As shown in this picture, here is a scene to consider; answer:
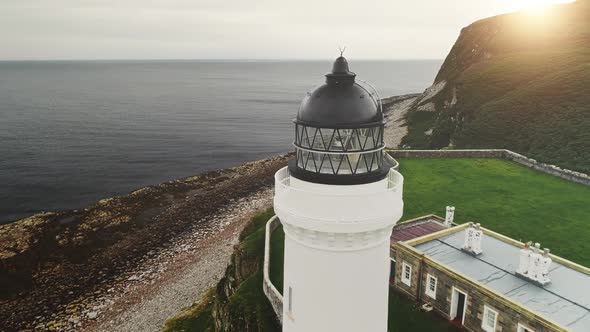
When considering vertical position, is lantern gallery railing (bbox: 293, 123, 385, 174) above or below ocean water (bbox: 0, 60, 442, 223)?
above

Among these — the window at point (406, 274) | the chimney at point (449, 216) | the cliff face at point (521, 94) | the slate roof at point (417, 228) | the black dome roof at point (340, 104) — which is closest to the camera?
the black dome roof at point (340, 104)

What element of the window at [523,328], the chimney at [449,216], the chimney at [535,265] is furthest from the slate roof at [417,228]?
the window at [523,328]

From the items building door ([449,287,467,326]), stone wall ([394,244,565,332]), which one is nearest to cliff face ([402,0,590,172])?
stone wall ([394,244,565,332])

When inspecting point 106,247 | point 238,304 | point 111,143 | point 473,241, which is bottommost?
point 106,247

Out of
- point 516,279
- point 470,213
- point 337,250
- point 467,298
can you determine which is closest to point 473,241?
point 516,279

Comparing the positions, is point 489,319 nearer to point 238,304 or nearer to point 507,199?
point 238,304

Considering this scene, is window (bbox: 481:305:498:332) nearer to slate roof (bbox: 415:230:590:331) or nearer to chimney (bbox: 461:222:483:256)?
slate roof (bbox: 415:230:590:331)

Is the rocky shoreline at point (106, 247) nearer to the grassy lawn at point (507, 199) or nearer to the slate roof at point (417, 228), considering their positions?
the slate roof at point (417, 228)
